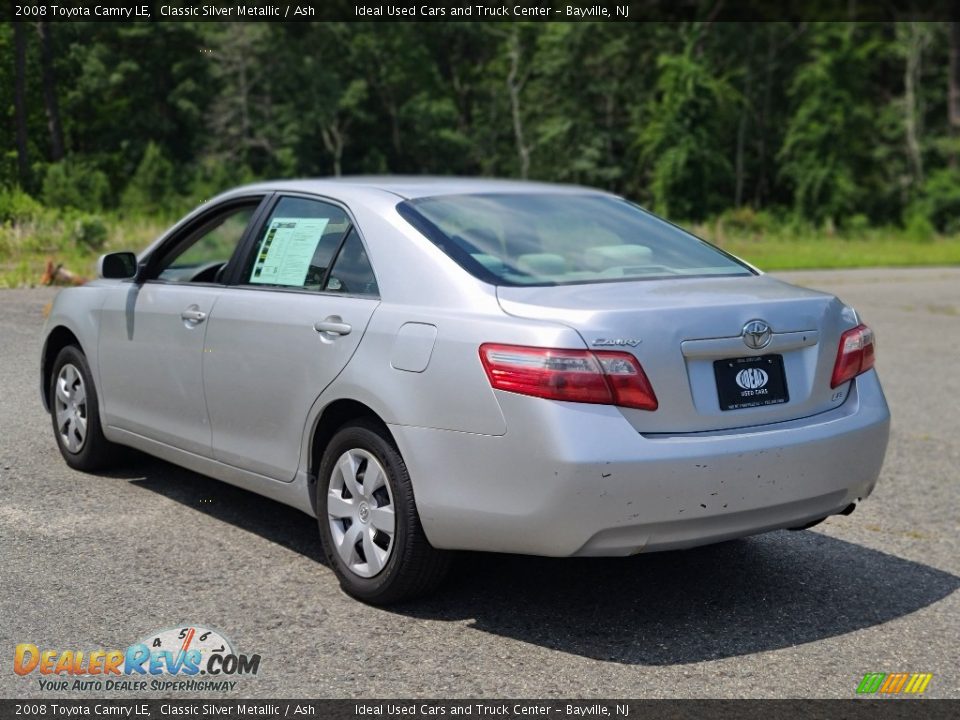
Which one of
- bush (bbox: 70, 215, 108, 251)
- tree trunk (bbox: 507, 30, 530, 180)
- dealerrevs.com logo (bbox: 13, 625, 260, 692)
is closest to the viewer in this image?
dealerrevs.com logo (bbox: 13, 625, 260, 692)

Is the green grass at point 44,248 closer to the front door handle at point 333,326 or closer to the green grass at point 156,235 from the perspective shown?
the green grass at point 156,235

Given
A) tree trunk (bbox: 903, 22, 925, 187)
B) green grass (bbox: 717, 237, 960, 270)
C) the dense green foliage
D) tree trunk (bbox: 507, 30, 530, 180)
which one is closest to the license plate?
green grass (bbox: 717, 237, 960, 270)

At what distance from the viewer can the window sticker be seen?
5.15 meters

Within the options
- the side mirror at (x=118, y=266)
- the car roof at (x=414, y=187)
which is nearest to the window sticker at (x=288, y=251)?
the car roof at (x=414, y=187)

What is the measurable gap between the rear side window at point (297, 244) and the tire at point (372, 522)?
31.0 inches

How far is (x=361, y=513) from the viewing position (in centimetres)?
460

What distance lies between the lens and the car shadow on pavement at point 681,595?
434 cm

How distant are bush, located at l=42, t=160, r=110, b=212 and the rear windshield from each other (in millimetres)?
15263

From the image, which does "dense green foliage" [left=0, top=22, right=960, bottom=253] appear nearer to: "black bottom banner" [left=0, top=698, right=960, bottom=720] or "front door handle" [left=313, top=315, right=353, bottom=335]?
"front door handle" [left=313, top=315, right=353, bottom=335]

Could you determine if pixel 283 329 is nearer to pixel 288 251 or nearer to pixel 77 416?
pixel 288 251

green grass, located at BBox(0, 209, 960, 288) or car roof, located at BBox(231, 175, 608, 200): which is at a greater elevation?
car roof, located at BBox(231, 175, 608, 200)

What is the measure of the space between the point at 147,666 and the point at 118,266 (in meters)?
2.64

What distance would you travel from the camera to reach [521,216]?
5.09 meters

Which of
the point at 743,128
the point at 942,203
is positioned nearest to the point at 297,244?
the point at 942,203
